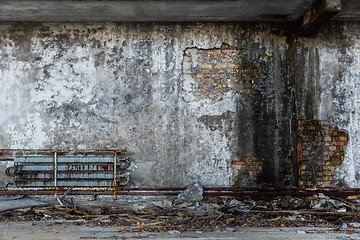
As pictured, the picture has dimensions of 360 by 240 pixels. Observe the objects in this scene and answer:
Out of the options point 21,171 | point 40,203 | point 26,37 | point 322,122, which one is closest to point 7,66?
point 26,37

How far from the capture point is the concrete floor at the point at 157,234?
3.33 m

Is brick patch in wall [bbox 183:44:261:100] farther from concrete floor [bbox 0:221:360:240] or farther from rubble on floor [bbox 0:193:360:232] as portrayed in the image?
concrete floor [bbox 0:221:360:240]

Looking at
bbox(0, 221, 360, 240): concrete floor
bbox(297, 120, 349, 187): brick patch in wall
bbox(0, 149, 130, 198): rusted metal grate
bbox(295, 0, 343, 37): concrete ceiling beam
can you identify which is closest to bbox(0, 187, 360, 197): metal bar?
bbox(0, 149, 130, 198): rusted metal grate

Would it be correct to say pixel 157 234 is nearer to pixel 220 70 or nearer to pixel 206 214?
pixel 206 214

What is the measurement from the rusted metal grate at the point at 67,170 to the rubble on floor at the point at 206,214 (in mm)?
312

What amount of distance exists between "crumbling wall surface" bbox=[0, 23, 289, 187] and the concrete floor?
1.27m

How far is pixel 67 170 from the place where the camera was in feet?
15.4

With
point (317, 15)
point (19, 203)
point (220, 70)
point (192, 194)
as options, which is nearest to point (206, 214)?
point (192, 194)

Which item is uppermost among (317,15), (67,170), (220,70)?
(317,15)

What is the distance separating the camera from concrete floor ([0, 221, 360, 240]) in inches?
131

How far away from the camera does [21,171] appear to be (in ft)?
15.3

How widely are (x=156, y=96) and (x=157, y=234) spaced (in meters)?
2.15

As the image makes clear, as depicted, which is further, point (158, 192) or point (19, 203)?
point (158, 192)

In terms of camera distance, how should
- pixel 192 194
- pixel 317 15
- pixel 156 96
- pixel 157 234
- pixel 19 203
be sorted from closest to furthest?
pixel 157 234 < pixel 317 15 < pixel 19 203 < pixel 192 194 < pixel 156 96
